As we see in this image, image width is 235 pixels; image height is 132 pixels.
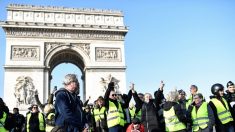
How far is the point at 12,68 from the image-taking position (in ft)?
85.6

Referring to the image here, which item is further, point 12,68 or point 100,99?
point 12,68

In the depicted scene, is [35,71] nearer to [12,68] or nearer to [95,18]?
[12,68]

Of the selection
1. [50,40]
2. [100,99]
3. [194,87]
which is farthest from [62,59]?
[194,87]

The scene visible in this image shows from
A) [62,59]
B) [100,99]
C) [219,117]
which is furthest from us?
[62,59]

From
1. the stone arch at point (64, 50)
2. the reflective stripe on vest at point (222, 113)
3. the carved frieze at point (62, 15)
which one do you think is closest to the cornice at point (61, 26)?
the carved frieze at point (62, 15)

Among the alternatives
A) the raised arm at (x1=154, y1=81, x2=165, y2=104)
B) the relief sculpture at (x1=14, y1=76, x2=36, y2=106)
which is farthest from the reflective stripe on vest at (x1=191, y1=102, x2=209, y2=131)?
the relief sculpture at (x1=14, y1=76, x2=36, y2=106)

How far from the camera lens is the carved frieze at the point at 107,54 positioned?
28.4 m

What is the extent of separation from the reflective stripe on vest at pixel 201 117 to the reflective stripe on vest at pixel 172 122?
47cm

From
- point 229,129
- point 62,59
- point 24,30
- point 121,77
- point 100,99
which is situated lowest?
point 229,129

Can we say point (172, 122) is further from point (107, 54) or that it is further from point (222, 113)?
point (107, 54)

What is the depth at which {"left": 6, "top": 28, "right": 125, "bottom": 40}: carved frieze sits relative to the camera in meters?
27.1

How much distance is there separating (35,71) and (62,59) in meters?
4.88

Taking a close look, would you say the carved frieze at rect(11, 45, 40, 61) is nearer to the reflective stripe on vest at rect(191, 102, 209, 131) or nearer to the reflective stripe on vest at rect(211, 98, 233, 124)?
the reflective stripe on vest at rect(191, 102, 209, 131)

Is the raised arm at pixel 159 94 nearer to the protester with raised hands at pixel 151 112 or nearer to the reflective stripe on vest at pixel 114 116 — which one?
the protester with raised hands at pixel 151 112
